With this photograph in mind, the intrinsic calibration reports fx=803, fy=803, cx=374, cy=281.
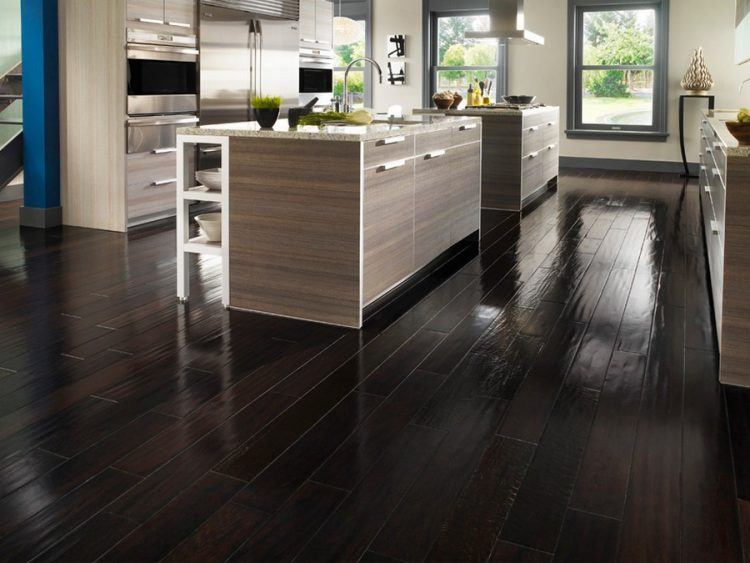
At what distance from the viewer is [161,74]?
5.69 m

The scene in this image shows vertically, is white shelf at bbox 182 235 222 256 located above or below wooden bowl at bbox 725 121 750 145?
below

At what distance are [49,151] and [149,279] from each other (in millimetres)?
1923

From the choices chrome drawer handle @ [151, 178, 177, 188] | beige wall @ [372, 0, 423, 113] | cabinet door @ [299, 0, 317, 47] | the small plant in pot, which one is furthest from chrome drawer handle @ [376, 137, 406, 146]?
beige wall @ [372, 0, 423, 113]

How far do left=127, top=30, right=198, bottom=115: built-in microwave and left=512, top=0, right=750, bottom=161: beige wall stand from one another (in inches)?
218

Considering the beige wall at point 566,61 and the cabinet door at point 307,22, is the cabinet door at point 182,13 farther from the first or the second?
the beige wall at point 566,61

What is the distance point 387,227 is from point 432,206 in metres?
0.74

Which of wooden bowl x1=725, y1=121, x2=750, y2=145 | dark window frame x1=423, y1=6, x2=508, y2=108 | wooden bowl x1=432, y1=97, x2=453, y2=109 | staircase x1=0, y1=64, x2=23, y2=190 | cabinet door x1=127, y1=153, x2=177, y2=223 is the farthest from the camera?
dark window frame x1=423, y1=6, x2=508, y2=108

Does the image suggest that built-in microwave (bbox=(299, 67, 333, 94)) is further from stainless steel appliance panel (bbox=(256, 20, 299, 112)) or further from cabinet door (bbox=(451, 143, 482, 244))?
cabinet door (bbox=(451, 143, 482, 244))

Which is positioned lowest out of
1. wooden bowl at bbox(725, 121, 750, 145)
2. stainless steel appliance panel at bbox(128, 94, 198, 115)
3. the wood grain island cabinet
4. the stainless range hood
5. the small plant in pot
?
the wood grain island cabinet

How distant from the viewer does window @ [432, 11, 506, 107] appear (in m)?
10.5

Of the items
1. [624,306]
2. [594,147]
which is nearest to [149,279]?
[624,306]

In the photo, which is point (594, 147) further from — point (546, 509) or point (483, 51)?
point (546, 509)

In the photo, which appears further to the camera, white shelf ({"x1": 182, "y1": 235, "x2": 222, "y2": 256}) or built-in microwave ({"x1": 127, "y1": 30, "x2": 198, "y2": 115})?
built-in microwave ({"x1": 127, "y1": 30, "x2": 198, "y2": 115})

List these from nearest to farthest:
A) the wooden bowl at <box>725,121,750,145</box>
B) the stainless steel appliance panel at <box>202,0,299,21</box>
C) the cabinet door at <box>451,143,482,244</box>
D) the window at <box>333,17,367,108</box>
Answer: the wooden bowl at <box>725,121,750,145</box> → the cabinet door at <box>451,143,482,244</box> → the stainless steel appliance panel at <box>202,0,299,21</box> → the window at <box>333,17,367,108</box>
